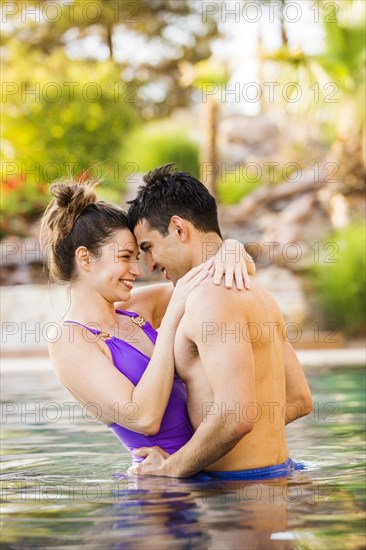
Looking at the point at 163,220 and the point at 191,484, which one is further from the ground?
the point at 163,220

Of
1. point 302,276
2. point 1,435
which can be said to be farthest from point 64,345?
point 302,276

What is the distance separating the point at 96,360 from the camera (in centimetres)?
424

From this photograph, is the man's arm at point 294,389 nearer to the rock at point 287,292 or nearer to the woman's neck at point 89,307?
the woman's neck at point 89,307

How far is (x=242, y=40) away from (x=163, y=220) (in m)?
28.0

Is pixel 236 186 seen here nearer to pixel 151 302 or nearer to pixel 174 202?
pixel 151 302

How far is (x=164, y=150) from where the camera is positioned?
21516 millimetres

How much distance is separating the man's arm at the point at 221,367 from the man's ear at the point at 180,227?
A: 32 centimetres

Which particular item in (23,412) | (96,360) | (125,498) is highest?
(96,360)

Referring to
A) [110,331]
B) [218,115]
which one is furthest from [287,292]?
[110,331]

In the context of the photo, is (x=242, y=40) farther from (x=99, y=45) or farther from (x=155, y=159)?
(x=155, y=159)

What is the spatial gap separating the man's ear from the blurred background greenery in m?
5.76

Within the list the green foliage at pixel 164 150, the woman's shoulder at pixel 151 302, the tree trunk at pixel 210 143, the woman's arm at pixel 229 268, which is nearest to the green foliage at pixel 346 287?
the tree trunk at pixel 210 143

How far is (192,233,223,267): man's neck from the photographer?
427cm

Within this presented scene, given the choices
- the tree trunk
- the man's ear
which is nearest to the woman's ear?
the man's ear
